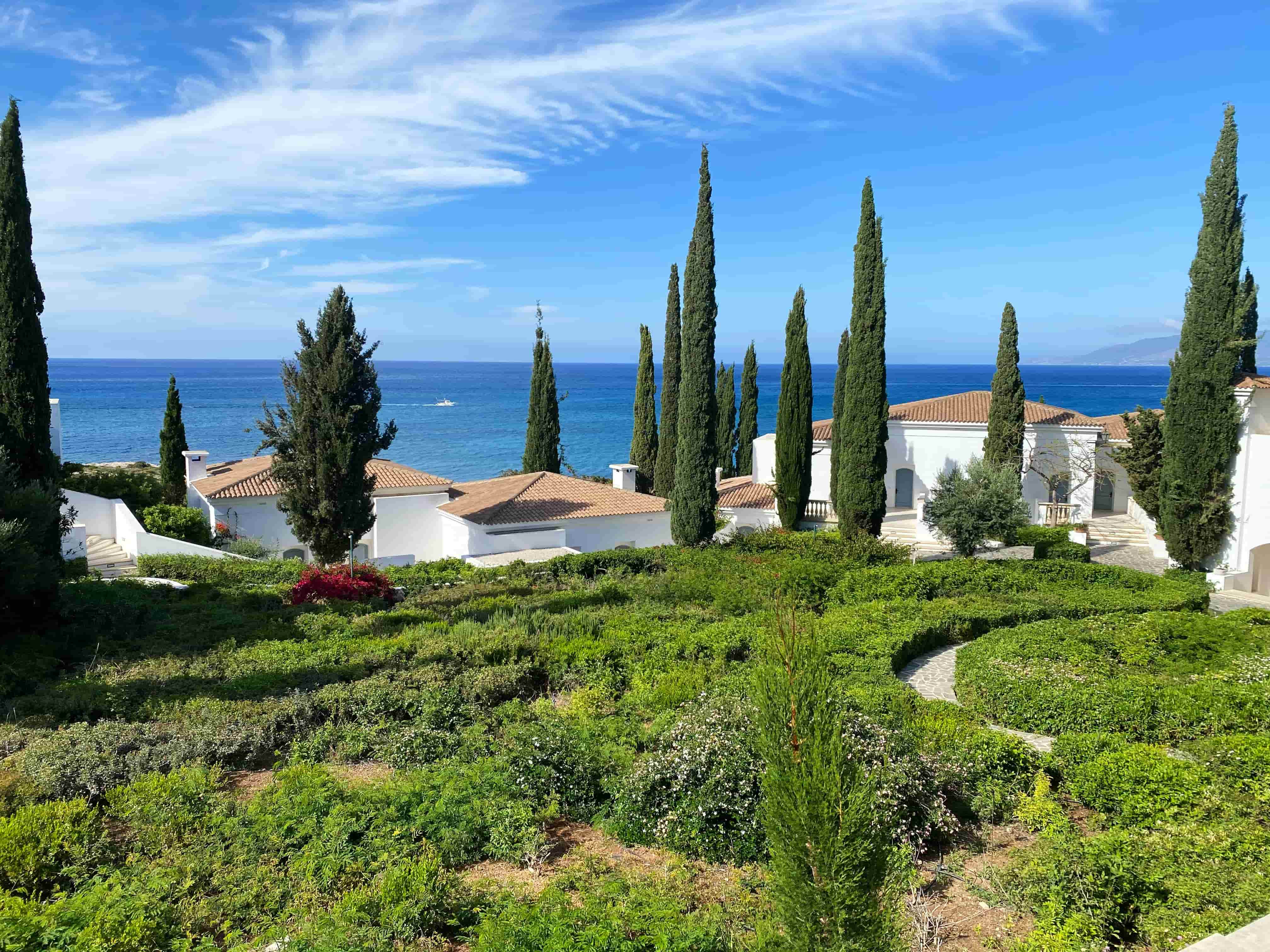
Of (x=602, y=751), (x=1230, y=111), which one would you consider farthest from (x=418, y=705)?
(x=1230, y=111)

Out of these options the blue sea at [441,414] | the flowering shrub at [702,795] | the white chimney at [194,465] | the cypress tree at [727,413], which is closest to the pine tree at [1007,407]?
the cypress tree at [727,413]

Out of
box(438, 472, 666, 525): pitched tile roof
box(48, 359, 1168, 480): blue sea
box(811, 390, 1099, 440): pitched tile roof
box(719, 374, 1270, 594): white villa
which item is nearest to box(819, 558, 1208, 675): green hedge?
box(719, 374, 1270, 594): white villa

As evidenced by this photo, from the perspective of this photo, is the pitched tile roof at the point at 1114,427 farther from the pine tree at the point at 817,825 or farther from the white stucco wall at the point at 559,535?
the pine tree at the point at 817,825

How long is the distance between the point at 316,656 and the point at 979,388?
198649 mm

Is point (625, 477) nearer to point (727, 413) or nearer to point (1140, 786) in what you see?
point (727, 413)

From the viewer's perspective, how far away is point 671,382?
1209 inches

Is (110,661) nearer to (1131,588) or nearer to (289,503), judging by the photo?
(289,503)

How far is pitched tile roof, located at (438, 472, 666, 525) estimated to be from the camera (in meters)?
23.0

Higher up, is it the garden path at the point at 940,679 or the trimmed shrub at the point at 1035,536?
the trimmed shrub at the point at 1035,536

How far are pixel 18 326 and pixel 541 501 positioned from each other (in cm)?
1346

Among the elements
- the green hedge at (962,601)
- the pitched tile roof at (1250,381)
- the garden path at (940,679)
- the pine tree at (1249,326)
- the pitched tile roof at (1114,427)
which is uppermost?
the pine tree at (1249,326)

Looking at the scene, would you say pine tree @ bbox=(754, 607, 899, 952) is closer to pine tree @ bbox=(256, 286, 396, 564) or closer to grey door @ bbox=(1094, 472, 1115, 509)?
pine tree @ bbox=(256, 286, 396, 564)

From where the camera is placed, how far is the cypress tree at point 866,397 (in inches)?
910

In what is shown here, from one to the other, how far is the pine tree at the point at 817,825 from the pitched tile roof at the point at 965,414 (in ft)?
88.8
